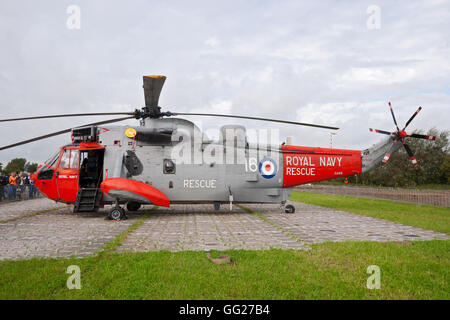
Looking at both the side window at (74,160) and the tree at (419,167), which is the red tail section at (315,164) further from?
the tree at (419,167)

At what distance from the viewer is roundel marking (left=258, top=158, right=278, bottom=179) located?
48.3 ft

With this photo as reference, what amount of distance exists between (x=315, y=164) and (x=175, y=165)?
7099 millimetres

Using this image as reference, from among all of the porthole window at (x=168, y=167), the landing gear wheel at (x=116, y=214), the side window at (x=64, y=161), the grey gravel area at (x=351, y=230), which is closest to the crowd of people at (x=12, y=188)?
the side window at (x=64, y=161)

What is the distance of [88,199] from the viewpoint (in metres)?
13.2

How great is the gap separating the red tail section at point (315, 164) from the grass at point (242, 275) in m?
8.19

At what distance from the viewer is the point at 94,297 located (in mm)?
4324

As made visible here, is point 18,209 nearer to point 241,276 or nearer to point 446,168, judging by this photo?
point 241,276

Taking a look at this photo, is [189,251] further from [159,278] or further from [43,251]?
[43,251]

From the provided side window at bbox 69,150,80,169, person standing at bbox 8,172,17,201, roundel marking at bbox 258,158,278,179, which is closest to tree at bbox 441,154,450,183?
roundel marking at bbox 258,158,278,179

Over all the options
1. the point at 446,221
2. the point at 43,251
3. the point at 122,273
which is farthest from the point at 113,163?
the point at 446,221

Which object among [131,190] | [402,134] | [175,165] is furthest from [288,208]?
[131,190]

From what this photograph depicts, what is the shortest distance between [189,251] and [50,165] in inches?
408

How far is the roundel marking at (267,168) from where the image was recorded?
580 inches

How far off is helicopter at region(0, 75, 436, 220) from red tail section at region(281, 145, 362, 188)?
0.05 metres
